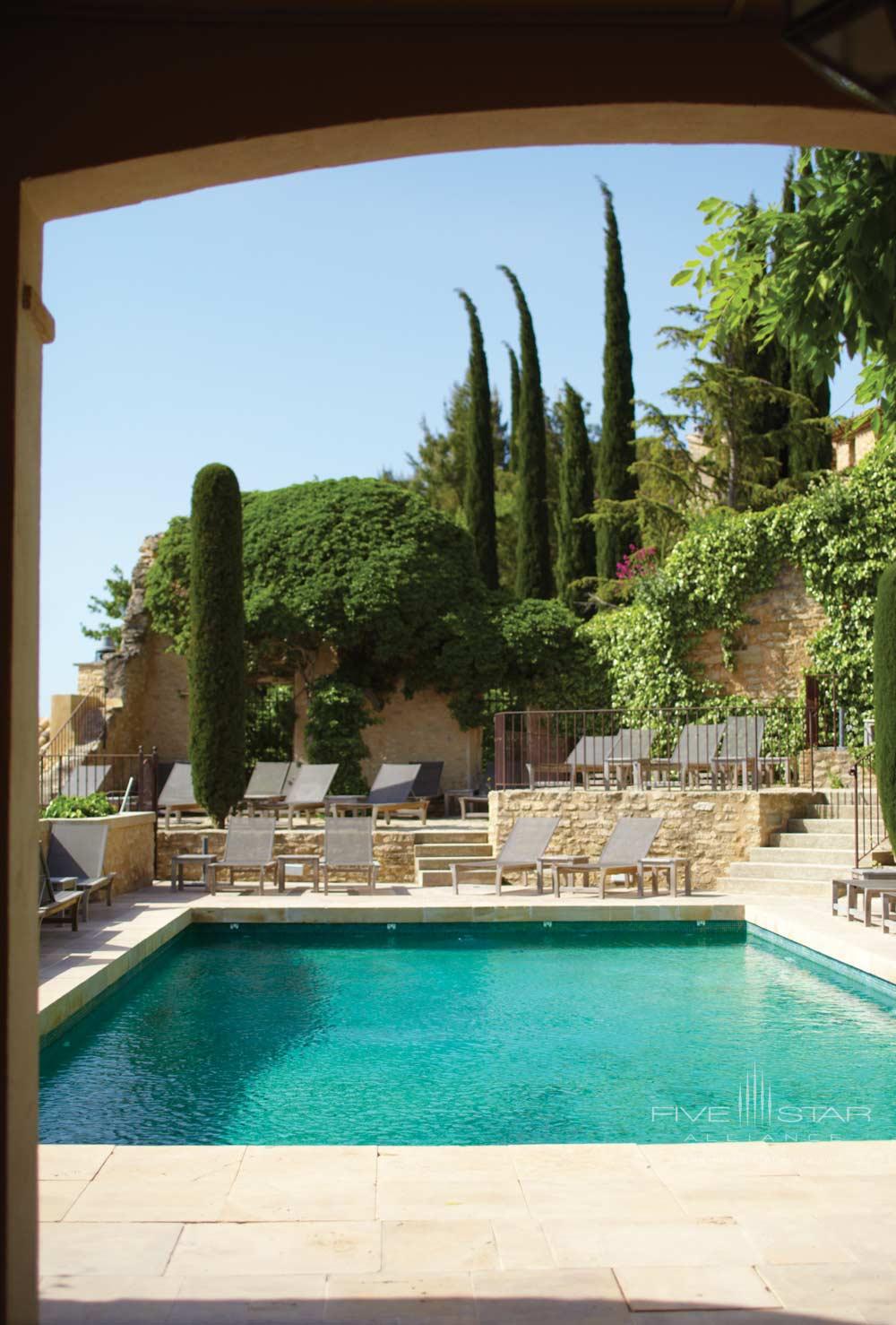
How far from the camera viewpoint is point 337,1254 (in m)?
3.62

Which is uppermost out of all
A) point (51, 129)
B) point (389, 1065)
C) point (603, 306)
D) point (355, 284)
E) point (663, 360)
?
point (603, 306)

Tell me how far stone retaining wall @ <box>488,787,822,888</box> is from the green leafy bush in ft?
15.8

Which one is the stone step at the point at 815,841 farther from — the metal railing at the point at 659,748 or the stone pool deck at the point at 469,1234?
the stone pool deck at the point at 469,1234

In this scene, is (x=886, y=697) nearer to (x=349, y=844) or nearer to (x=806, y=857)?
(x=806, y=857)

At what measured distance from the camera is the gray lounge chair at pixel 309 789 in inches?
637

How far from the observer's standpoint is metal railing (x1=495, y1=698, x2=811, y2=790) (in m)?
15.4

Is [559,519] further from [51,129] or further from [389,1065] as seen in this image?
[51,129]

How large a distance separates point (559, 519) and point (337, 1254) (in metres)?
23.8

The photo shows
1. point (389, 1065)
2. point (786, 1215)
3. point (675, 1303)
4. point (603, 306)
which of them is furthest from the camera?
point (603, 306)

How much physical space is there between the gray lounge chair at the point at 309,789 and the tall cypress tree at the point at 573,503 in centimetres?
1041

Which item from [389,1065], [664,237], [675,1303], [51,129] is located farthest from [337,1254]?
[664,237]

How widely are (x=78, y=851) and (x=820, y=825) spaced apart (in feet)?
27.0

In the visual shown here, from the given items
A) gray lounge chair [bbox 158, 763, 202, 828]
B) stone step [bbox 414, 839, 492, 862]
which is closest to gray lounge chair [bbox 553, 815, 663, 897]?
stone step [bbox 414, 839, 492, 862]

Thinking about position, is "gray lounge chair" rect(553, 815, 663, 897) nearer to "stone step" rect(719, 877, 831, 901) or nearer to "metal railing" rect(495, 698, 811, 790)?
"stone step" rect(719, 877, 831, 901)
